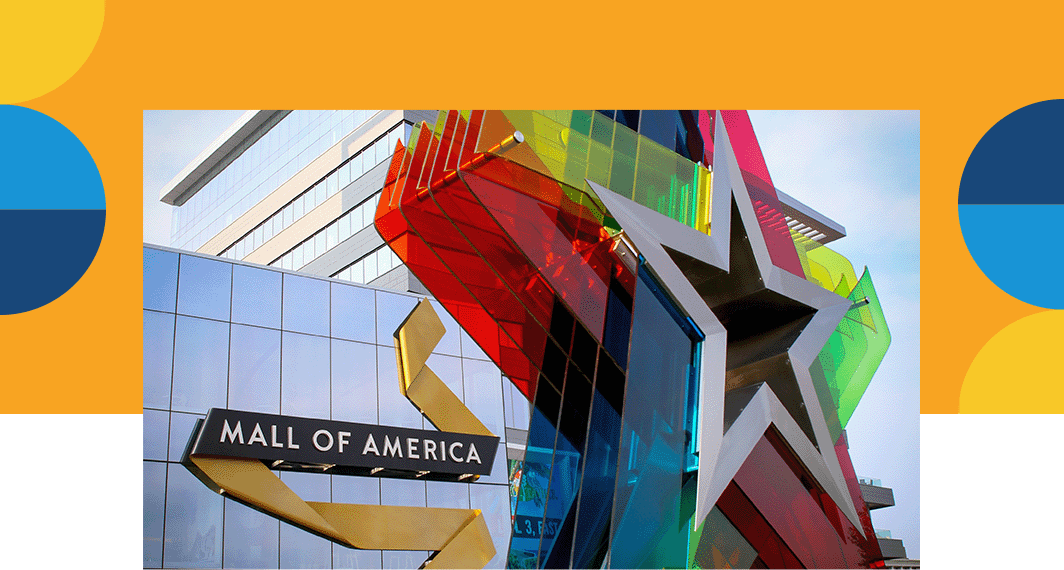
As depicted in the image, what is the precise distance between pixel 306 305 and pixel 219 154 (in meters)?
23.5

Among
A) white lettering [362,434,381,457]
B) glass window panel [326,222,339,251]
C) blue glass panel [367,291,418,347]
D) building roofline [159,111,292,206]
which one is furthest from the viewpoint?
building roofline [159,111,292,206]

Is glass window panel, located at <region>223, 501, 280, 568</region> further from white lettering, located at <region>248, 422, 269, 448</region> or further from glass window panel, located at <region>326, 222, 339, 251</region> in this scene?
glass window panel, located at <region>326, 222, 339, 251</region>

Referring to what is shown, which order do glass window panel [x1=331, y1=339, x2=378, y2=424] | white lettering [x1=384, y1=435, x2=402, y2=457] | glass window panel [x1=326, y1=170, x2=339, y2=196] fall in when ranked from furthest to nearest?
1. glass window panel [x1=326, y1=170, x2=339, y2=196]
2. glass window panel [x1=331, y1=339, x2=378, y2=424]
3. white lettering [x1=384, y1=435, x2=402, y2=457]

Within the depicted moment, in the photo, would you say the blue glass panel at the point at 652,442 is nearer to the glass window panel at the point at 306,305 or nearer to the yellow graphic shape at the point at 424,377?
the yellow graphic shape at the point at 424,377

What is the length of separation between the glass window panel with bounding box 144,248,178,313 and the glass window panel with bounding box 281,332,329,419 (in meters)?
2.76

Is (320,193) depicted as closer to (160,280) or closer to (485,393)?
(485,393)

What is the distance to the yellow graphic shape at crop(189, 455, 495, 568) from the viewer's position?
9594 millimetres

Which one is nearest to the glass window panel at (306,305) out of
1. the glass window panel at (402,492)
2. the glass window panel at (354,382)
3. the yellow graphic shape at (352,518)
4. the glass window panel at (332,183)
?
the glass window panel at (354,382)

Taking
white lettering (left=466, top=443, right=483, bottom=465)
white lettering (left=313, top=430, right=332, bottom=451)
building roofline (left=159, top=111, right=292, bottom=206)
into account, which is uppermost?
building roofline (left=159, top=111, right=292, bottom=206)

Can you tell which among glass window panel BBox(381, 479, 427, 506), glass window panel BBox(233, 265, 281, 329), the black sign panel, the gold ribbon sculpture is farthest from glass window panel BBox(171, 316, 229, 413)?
the gold ribbon sculpture
